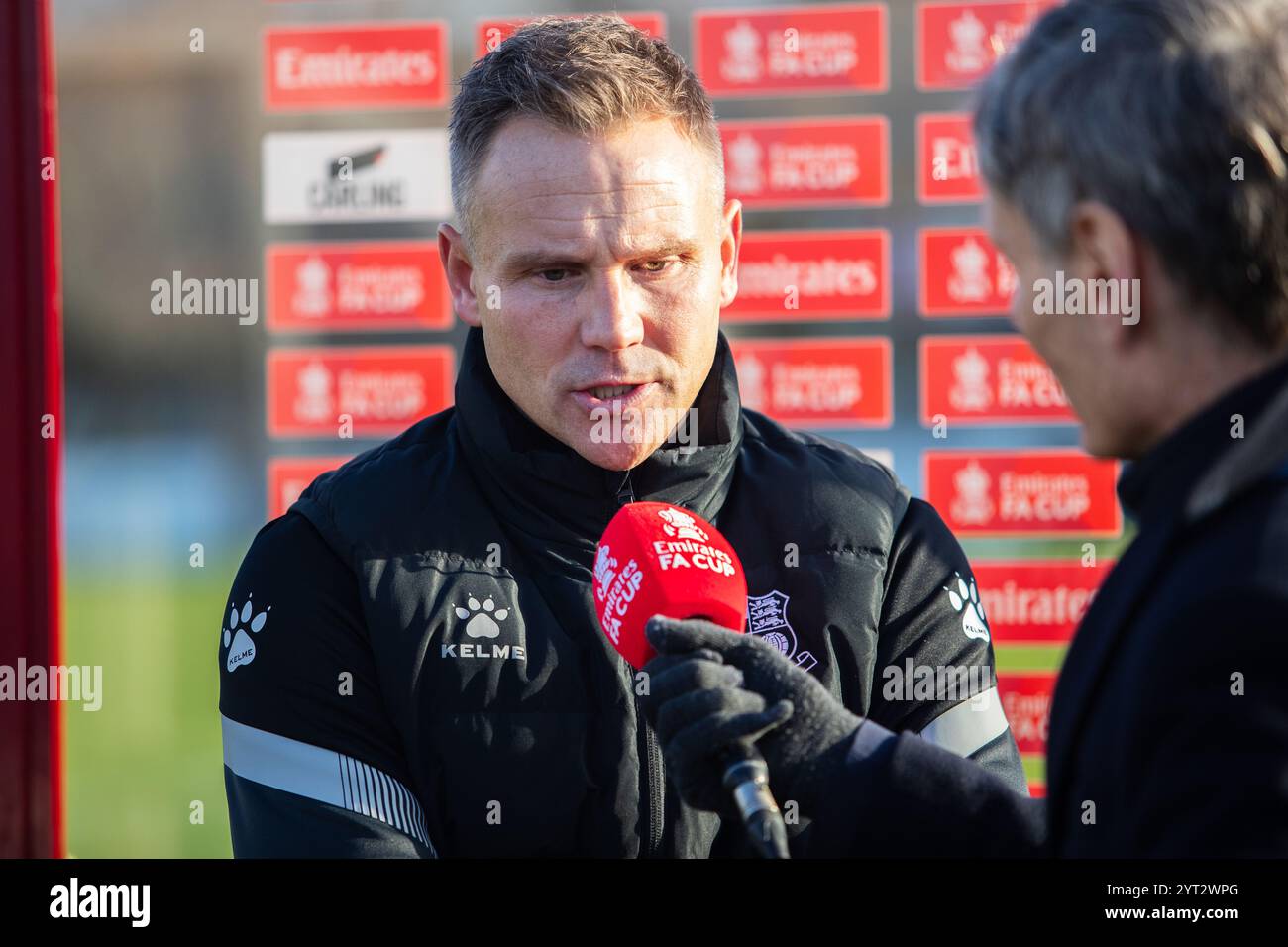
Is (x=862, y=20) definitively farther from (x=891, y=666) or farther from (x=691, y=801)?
(x=691, y=801)

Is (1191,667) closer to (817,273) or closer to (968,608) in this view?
(968,608)

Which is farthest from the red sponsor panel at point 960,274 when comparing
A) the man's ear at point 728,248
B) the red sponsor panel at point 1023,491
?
the man's ear at point 728,248

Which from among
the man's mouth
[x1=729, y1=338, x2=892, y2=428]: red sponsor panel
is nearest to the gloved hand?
the man's mouth

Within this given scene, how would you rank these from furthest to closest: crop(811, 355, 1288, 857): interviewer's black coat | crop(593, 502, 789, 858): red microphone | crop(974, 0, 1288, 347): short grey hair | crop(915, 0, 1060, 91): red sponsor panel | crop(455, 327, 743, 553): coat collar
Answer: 1. crop(915, 0, 1060, 91): red sponsor panel
2. crop(455, 327, 743, 553): coat collar
3. crop(593, 502, 789, 858): red microphone
4. crop(974, 0, 1288, 347): short grey hair
5. crop(811, 355, 1288, 857): interviewer's black coat

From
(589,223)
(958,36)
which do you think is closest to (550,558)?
(589,223)

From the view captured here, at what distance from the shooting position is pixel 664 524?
1.28 meters

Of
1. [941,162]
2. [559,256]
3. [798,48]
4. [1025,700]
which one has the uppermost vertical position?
[798,48]

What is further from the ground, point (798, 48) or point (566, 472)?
point (798, 48)

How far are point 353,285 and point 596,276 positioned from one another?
46.1 inches

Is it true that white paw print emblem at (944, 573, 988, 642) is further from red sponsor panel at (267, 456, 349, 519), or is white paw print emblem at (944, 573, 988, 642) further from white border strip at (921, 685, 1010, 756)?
red sponsor panel at (267, 456, 349, 519)

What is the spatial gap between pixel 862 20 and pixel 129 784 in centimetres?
201

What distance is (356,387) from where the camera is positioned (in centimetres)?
249

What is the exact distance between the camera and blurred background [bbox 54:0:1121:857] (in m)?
2.47
